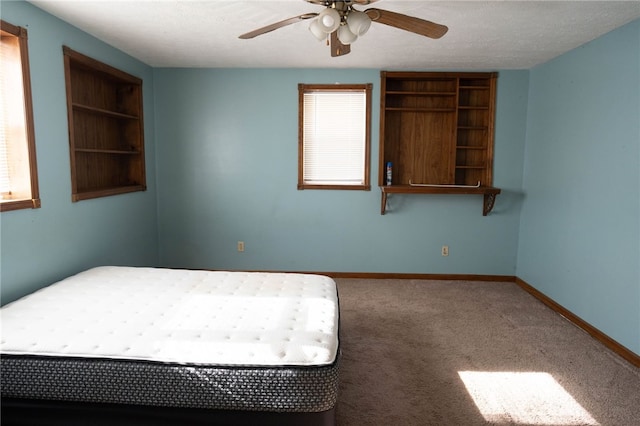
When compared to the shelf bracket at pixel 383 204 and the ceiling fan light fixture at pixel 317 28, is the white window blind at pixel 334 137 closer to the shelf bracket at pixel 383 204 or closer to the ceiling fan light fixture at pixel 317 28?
the shelf bracket at pixel 383 204

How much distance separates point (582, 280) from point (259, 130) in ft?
11.0

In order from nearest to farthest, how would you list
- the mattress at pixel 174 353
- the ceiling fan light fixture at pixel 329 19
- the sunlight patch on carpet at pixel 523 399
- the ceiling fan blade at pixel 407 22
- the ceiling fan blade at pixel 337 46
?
the mattress at pixel 174 353, the ceiling fan light fixture at pixel 329 19, the ceiling fan blade at pixel 407 22, the sunlight patch on carpet at pixel 523 399, the ceiling fan blade at pixel 337 46

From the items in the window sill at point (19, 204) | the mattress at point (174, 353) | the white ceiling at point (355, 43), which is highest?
the white ceiling at point (355, 43)

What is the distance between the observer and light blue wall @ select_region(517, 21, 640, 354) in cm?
267

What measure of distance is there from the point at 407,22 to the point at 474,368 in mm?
2118

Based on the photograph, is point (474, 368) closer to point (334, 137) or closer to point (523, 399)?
point (523, 399)

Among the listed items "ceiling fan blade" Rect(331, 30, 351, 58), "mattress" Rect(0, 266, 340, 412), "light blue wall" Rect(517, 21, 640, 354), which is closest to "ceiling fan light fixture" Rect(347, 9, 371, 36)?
"ceiling fan blade" Rect(331, 30, 351, 58)

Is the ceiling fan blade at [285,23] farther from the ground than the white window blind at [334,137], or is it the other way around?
the ceiling fan blade at [285,23]

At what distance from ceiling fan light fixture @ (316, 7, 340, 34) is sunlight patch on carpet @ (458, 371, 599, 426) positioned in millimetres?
2111

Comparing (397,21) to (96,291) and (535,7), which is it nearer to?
(535,7)

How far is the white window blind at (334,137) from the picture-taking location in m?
4.25

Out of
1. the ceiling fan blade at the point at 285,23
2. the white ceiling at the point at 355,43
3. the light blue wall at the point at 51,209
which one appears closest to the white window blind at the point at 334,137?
the white ceiling at the point at 355,43

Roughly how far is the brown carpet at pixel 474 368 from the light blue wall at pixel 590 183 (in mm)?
293

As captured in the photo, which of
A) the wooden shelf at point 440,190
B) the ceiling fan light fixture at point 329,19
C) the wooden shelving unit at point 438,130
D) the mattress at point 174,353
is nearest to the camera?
the mattress at point 174,353
